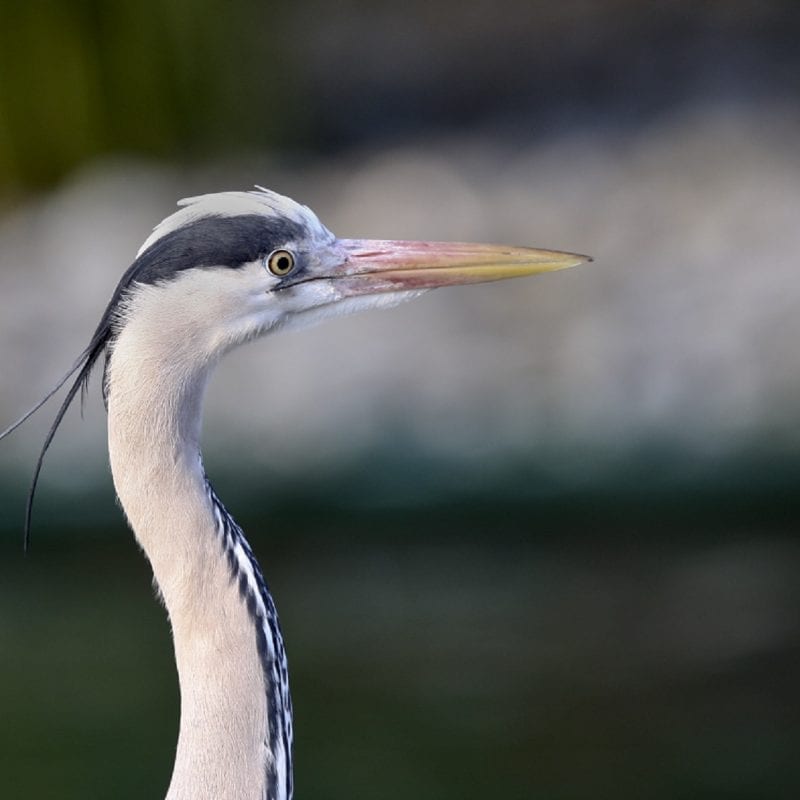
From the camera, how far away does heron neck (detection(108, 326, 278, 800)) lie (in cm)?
159

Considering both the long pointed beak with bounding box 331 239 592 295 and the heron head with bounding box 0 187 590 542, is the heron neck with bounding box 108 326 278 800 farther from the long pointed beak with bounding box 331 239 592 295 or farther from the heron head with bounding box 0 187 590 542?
the long pointed beak with bounding box 331 239 592 295

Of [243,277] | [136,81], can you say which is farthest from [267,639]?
[136,81]

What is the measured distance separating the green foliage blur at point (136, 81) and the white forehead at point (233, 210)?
11.9ft

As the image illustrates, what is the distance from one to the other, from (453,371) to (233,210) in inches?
135

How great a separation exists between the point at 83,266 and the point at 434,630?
6.32ft

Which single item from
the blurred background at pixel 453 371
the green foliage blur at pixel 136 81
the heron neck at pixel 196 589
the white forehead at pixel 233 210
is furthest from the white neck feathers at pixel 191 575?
the green foliage blur at pixel 136 81

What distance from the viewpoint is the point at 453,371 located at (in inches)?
200

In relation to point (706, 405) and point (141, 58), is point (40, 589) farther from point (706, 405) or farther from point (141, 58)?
point (706, 405)

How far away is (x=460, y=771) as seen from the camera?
3.44 meters

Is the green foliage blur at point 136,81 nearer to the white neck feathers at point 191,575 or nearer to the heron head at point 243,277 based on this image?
the heron head at point 243,277

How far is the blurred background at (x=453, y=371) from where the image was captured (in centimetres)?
391

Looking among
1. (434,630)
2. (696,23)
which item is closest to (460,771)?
(434,630)

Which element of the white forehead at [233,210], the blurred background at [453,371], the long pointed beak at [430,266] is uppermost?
the white forehead at [233,210]

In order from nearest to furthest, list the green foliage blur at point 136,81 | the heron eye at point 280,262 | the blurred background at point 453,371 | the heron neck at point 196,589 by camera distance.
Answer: the heron neck at point 196,589 < the heron eye at point 280,262 < the blurred background at point 453,371 < the green foliage blur at point 136,81
